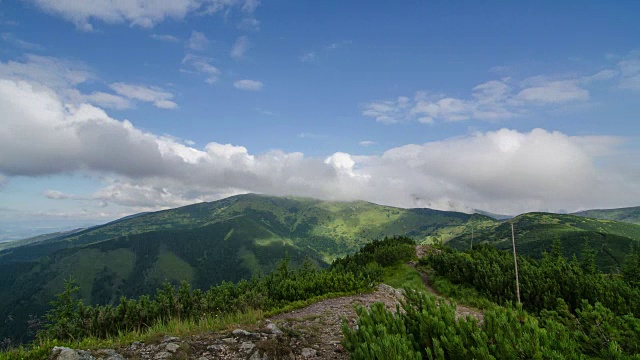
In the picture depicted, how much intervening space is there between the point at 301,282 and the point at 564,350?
73.4 ft

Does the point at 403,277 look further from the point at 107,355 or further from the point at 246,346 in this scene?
the point at 107,355

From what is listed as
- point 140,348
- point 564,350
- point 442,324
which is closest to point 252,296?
point 140,348

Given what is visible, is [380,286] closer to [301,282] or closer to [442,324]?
[301,282]

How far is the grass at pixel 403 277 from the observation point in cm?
3409

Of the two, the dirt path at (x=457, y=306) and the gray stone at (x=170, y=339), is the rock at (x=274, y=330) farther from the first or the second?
the dirt path at (x=457, y=306)

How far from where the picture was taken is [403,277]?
121 ft

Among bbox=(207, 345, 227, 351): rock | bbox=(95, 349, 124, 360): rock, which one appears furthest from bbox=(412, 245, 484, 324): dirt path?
bbox=(95, 349, 124, 360): rock

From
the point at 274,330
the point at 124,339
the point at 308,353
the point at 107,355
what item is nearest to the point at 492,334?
the point at 308,353

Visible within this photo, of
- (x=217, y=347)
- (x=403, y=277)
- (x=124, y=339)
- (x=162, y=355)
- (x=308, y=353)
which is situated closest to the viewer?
(x=162, y=355)

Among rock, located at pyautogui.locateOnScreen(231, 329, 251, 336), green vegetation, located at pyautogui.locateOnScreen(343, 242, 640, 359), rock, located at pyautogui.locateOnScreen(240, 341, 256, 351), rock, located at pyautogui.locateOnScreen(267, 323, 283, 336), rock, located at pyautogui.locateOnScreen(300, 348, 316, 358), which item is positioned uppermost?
green vegetation, located at pyautogui.locateOnScreen(343, 242, 640, 359)

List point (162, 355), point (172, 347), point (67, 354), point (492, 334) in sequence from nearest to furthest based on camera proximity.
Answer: point (492, 334), point (67, 354), point (162, 355), point (172, 347)

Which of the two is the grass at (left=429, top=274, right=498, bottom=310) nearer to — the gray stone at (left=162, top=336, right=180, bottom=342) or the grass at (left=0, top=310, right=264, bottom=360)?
the grass at (left=0, top=310, right=264, bottom=360)

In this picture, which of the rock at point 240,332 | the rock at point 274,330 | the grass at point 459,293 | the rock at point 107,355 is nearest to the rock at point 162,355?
the rock at point 107,355

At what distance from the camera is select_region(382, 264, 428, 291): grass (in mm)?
34094
